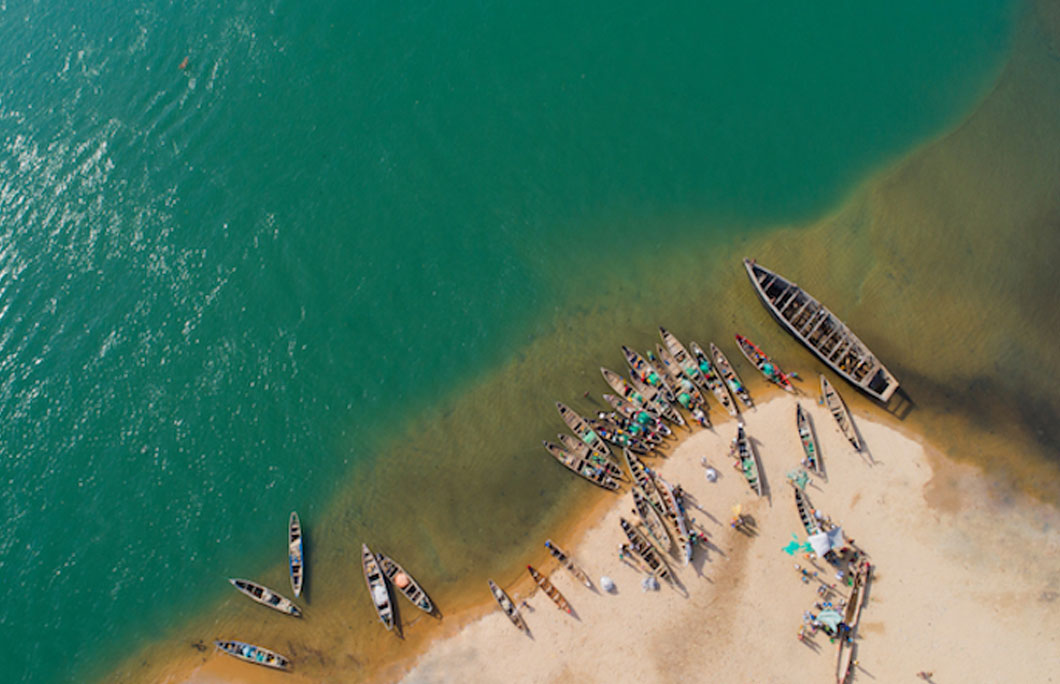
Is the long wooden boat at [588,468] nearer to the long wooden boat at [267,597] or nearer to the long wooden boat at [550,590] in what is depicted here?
the long wooden boat at [550,590]

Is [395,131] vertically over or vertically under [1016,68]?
over

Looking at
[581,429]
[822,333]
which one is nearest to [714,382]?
[822,333]

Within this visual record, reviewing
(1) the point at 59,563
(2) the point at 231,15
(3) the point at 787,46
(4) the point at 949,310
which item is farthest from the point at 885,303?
(1) the point at 59,563

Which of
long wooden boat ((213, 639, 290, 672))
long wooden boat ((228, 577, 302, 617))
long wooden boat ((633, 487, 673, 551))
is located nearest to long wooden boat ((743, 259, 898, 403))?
long wooden boat ((633, 487, 673, 551))

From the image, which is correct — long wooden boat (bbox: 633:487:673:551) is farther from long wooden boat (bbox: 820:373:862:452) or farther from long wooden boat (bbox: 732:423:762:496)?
long wooden boat (bbox: 820:373:862:452)

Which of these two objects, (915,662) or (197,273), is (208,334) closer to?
(197,273)

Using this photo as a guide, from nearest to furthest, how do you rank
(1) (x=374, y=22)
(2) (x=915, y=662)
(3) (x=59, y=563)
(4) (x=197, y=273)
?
(2) (x=915, y=662) < (3) (x=59, y=563) < (4) (x=197, y=273) < (1) (x=374, y=22)
